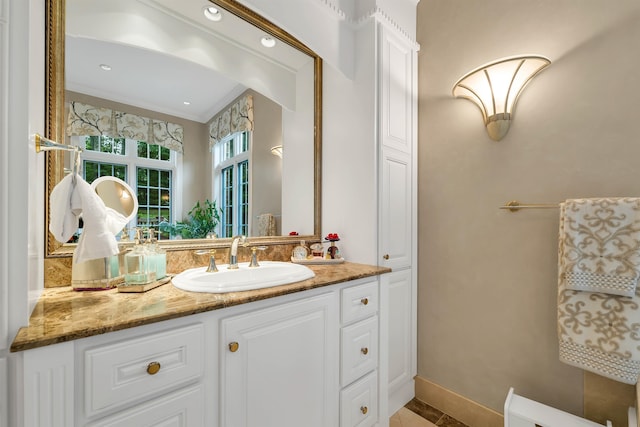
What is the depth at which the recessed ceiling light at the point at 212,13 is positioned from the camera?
4.75ft

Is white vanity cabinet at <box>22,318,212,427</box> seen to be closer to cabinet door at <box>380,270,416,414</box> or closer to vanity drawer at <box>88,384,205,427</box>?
vanity drawer at <box>88,384,205,427</box>

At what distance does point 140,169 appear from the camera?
4.25 ft

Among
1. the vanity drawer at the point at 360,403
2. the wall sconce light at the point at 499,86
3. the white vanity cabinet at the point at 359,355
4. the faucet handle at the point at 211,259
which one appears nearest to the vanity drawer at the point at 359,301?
the white vanity cabinet at the point at 359,355

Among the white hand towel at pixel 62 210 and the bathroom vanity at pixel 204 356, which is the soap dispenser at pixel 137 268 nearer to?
the bathroom vanity at pixel 204 356

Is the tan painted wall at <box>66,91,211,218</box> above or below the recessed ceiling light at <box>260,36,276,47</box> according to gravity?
below

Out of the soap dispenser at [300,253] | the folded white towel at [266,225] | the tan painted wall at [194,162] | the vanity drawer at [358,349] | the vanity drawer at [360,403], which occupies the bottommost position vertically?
the vanity drawer at [360,403]

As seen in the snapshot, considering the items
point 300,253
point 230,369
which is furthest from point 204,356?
point 300,253

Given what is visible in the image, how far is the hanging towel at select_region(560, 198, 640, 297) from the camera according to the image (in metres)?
1.10

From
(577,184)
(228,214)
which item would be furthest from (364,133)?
(577,184)

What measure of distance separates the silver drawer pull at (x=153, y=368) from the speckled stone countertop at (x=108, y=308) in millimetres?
121

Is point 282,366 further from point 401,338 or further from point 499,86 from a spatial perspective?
point 499,86

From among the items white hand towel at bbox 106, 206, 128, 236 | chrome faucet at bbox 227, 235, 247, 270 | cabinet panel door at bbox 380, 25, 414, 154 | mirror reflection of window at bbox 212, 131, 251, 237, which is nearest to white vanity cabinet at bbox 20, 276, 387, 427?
chrome faucet at bbox 227, 235, 247, 270

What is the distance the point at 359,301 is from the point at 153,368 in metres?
0.90

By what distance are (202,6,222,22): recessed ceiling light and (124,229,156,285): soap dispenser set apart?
1240 mm
